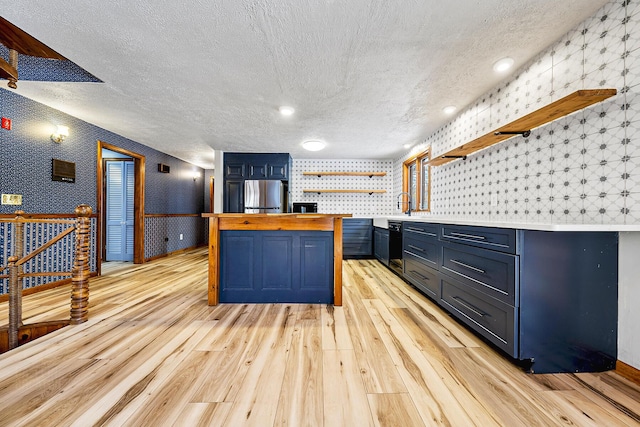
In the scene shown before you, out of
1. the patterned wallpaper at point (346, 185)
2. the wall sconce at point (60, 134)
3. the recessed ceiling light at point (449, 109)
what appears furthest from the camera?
the patterned wallpaper at point (346, 185)

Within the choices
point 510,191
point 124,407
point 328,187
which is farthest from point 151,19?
point 328,187

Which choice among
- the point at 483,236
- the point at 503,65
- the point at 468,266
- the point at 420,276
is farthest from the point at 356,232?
the point at 503,65

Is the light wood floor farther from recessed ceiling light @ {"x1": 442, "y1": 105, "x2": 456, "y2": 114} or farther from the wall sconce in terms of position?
recessed ceiling light @ {"x1": 442, "y1": 105, "x2": 456, "y2": 114}

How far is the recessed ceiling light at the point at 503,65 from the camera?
2123 millimetres

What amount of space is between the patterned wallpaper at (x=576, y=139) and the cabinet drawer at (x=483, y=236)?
22.2 inches

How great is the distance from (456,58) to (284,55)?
1.41 m

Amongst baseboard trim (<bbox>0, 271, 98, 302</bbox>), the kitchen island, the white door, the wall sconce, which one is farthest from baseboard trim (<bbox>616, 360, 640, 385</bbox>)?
the white door

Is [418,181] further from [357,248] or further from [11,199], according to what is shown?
[11,199]

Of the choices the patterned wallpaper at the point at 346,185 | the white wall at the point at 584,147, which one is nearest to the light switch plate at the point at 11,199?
the patterned wallpaper at the point at 346,185

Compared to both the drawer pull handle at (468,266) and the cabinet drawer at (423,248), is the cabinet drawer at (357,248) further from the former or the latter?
the drawer pull handle at (468,266)

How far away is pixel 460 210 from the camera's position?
3205 mm

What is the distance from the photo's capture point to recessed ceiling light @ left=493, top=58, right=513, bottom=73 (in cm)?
212

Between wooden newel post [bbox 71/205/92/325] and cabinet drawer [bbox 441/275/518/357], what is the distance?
3083mm

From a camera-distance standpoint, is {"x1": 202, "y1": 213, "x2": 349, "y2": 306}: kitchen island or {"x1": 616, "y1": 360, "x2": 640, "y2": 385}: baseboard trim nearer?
{"x1": 616, "y1": 360, "x2": 640, "y2": 385}: baseboard trim
